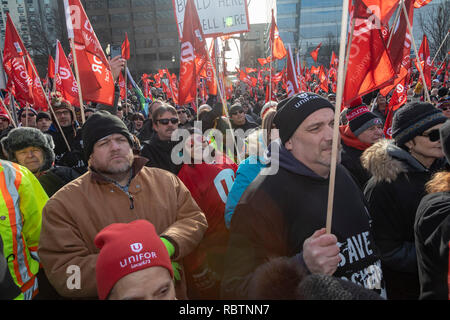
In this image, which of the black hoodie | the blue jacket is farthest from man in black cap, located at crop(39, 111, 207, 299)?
the black hoodie

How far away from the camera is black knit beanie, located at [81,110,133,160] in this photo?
7.57ft

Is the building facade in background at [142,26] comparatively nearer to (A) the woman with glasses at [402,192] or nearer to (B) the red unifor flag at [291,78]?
(B) the red unifor flag at [291,78]

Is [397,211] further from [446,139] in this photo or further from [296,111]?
[296,111]

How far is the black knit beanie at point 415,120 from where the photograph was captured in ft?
7.84

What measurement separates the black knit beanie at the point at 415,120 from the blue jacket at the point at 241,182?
1.02 metres

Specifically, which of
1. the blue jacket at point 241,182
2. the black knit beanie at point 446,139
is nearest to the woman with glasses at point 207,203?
the blue jacket at point 241,182

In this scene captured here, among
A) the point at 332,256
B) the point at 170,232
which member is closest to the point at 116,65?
the point at 170,232

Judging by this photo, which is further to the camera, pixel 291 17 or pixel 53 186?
pixel 291 17

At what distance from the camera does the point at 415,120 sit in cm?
242

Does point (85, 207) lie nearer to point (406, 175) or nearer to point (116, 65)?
point (406, 175)

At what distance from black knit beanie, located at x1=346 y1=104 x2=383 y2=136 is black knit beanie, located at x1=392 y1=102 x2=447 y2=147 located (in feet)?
2.87

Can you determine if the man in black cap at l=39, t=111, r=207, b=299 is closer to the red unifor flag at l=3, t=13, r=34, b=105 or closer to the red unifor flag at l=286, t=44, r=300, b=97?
the red unifor flag at l=3, t=13, r=34, b=105

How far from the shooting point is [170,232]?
2.01 m
